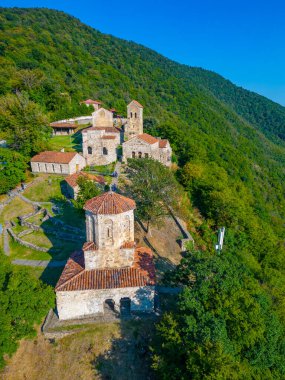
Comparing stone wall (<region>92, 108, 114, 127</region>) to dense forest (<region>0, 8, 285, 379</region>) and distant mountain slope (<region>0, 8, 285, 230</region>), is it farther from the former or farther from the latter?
distant mountain slope (<region>0, 8, 285, 230</region>)

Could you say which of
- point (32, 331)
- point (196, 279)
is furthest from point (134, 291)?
point (32, 331)

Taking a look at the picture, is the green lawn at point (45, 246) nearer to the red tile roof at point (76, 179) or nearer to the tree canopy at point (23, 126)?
the red tile roof at point (76, 179)

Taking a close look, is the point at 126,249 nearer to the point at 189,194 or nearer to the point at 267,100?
the point at 189,194

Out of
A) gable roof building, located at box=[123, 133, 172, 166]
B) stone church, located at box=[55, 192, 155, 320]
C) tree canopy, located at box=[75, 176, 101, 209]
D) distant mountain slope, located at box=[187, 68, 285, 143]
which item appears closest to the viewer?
stone church, located at box=[55, 192, 155, 320]

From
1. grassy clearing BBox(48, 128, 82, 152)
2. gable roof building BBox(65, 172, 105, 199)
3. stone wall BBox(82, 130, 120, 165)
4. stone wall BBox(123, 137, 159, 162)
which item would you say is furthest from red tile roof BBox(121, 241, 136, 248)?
grassy clearing BBox(48, 128, 82, 152)

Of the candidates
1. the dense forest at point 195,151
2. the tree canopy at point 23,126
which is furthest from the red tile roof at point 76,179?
the tree canopy at point 23,126

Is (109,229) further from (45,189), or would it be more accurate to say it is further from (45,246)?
(45,189)

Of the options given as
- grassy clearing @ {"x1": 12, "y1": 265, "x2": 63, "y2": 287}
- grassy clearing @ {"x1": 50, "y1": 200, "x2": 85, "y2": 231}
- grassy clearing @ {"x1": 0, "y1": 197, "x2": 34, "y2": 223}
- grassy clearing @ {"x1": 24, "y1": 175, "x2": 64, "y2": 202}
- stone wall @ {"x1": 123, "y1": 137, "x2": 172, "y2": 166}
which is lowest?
grassy clearing @ {"x1": 12, "y1": 265, "x2": 63, "y2": 287}
